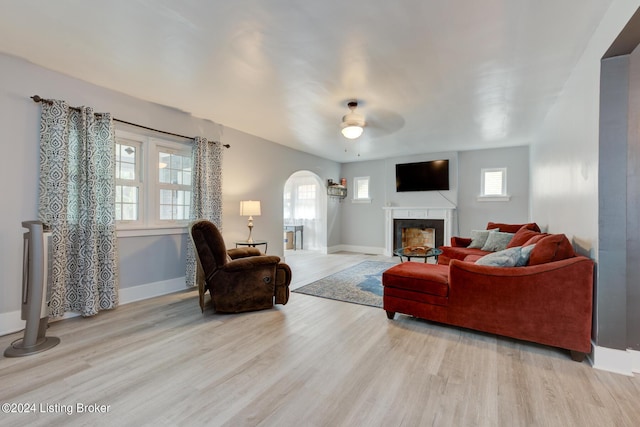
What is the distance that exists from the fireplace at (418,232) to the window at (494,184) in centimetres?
113

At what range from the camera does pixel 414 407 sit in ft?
5.41

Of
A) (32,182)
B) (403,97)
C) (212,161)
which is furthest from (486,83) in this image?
(32,182)

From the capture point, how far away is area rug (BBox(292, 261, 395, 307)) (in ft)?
12.2

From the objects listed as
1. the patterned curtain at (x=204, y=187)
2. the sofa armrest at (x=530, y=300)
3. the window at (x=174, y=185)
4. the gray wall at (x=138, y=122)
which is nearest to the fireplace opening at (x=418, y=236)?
the gray wall at (x=138, y=122)

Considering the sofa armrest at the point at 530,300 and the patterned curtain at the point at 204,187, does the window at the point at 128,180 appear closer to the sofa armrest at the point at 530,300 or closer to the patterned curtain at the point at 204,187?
the patterned curtain at the point at 204,187

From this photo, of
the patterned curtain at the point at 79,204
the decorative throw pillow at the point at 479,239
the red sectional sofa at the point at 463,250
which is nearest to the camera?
the patterned curtain at the point at 79,204

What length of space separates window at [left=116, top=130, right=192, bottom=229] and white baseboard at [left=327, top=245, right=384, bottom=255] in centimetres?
440

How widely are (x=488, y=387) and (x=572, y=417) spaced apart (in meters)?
0.41

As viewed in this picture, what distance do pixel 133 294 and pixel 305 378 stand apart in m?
2.76

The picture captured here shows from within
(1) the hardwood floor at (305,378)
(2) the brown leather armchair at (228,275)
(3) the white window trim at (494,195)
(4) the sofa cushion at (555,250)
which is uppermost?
(3) the white window trim at (494,195)

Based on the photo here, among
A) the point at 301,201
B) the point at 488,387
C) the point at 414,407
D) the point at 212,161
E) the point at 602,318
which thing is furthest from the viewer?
the point at 301,201

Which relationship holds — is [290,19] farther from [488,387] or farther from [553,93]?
[553,93]

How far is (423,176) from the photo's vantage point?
687 centimetres

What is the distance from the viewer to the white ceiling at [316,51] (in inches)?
77.4
